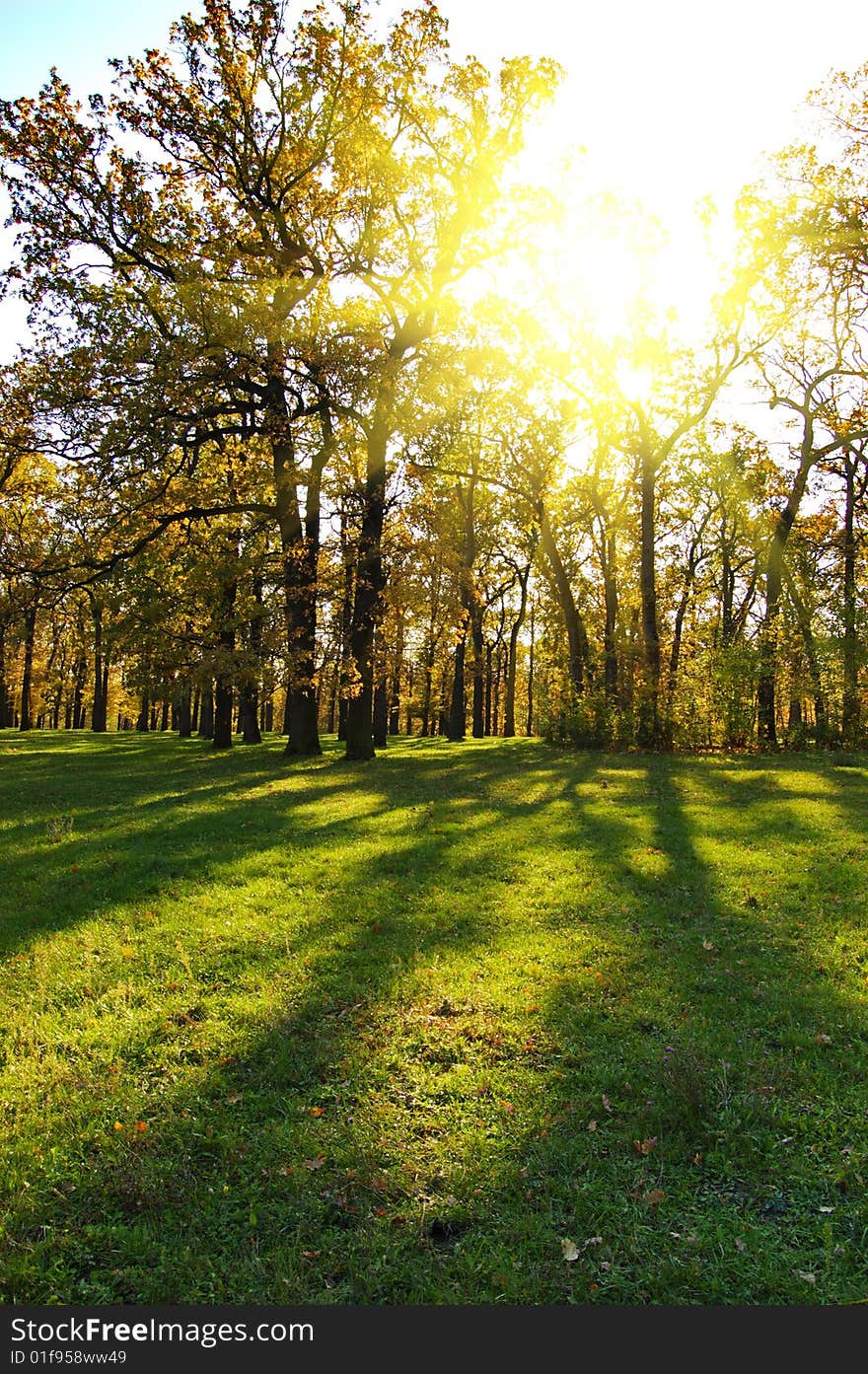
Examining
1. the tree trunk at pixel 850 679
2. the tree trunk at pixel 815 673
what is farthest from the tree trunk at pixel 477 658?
the tree trunk at pixel 850 679

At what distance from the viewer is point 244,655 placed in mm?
20047

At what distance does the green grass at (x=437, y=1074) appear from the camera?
3123mm

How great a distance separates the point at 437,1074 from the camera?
15.0 feet

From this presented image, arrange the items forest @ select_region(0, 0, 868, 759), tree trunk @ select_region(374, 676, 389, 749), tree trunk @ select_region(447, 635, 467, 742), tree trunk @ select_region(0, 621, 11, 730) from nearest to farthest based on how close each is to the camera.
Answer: forest @ select_region(0, 0, 868, 759), tree trunk @ select_region(374, 676, 389, 749), tree trunk @ select_region(447, 635, 467, 742), tree trunk @ select_region(0, 621, 11, 730)

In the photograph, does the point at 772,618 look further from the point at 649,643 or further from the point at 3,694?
the point at 3,694

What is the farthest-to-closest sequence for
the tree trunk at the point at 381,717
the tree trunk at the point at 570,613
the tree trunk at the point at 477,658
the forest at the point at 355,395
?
the tree trunk at the point at 477,658 < the tree trunk at the point at 381,717 < the tree trunk at the point at 570,613 < the forest at the point at 355,395

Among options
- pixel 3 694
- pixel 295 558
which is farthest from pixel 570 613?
pixel 3 694

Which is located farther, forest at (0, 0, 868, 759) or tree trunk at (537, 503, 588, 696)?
tree trunk at (537, 503, 588, 696)

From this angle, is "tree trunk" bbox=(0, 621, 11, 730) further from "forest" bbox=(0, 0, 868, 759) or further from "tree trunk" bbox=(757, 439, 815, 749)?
"tree trunk" bbox=(757, 439, 815, 749)

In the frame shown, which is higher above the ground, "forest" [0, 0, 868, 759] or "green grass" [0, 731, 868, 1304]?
"forest" [0, 0, 868, 759]

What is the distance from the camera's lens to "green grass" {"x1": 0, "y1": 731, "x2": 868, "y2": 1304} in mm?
3123

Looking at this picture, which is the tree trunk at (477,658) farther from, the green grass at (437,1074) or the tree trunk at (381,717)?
the green grass at (437,1074)

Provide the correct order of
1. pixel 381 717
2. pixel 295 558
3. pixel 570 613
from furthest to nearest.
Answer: pixel 381 717
pixel 570 613
pixel 295 558

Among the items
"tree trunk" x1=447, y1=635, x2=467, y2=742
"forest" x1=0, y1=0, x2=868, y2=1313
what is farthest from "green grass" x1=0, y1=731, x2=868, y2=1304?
"tree trunk" x1=447, y1=635, x2=467, y2=742
